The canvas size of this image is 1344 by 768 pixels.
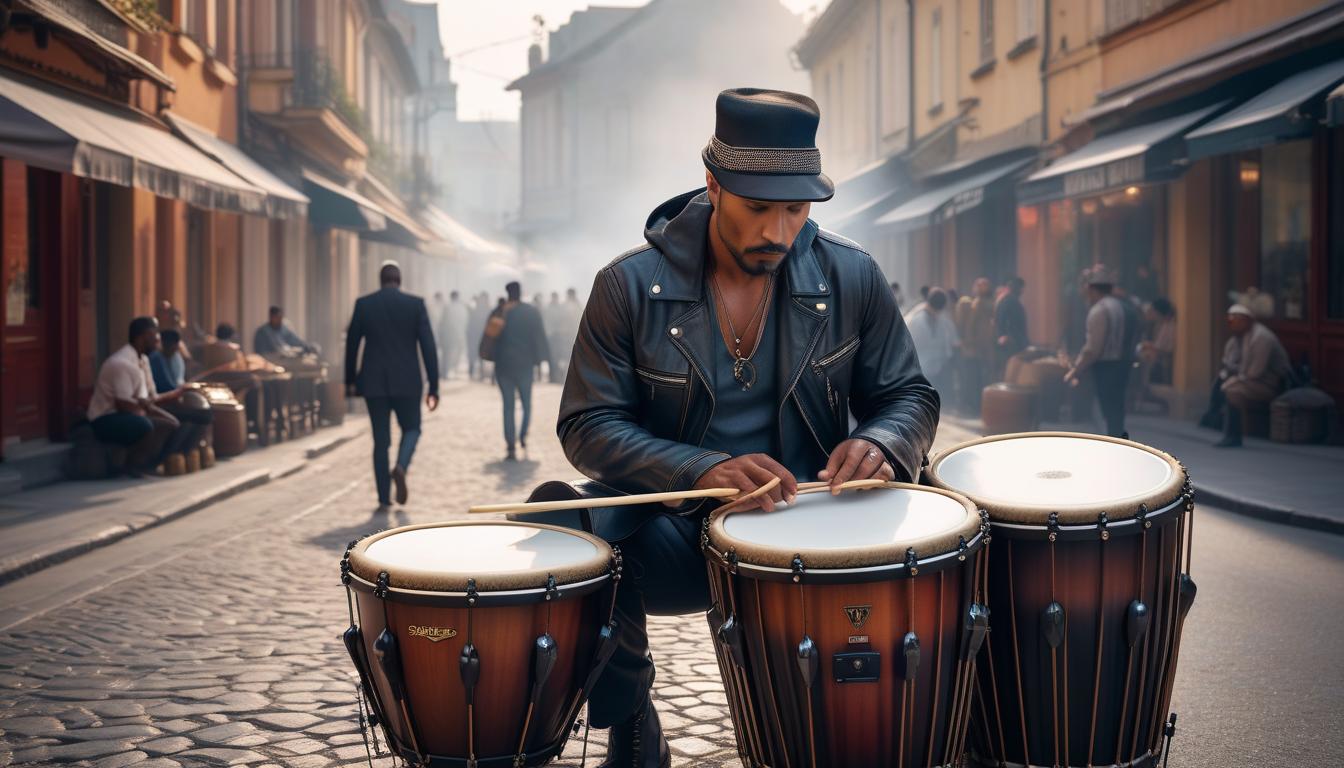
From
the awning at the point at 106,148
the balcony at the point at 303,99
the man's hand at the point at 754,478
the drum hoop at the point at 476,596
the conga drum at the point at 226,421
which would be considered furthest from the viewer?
the balcony at the point at 303,99

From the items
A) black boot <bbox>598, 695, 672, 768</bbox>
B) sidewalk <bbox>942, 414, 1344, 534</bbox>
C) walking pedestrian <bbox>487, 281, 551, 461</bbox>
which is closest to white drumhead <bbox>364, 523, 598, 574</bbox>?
black boot <bbox>598, 695, 672, 768</bbox>

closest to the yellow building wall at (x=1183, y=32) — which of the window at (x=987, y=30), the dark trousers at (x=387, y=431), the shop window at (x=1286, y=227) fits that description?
the shop window at (x=1286, y=227)

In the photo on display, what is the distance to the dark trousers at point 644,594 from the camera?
376 cm

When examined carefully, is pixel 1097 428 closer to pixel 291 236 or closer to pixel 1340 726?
pixel 1340 726

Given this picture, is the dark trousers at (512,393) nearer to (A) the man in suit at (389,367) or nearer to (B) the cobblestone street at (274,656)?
(A) the man in suit at (389,367)

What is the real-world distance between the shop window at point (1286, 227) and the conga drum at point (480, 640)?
44.8 ft

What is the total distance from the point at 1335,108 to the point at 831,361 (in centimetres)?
968

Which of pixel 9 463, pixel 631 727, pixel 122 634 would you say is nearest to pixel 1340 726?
pixel 631 727

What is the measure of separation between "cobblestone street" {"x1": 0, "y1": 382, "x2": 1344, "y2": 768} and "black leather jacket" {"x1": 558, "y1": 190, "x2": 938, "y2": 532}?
1211 millimetres

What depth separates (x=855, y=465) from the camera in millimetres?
3498

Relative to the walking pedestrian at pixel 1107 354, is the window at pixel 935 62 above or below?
above

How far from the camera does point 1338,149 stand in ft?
48.1

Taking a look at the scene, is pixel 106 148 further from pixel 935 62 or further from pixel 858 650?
pixel 935 62

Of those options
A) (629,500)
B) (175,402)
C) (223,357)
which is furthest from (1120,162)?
(629,500)
